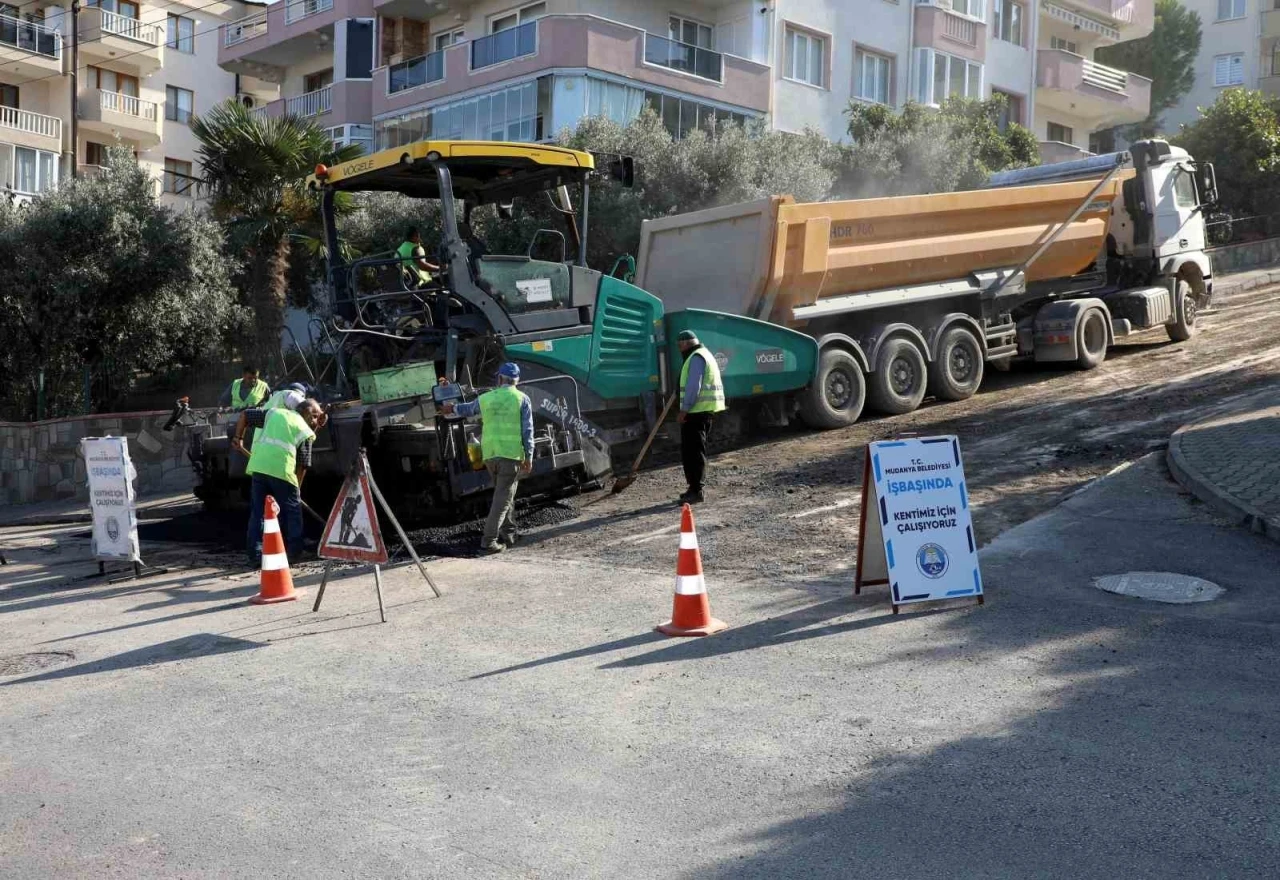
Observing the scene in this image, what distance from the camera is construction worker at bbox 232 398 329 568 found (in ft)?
33.1

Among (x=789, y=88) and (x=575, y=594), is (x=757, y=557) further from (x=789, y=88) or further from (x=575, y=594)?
(x=789, y=88)

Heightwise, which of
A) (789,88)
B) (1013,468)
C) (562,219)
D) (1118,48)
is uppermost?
(1118,48)

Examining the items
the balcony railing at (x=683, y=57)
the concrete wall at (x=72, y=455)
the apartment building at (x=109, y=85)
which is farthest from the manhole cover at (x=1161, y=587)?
the apartment building at (x=109, y=85)

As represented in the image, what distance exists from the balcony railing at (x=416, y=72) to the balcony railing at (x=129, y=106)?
1552cm

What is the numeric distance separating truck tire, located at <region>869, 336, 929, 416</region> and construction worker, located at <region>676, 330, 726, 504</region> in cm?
377

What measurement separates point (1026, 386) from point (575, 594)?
9.87 metres

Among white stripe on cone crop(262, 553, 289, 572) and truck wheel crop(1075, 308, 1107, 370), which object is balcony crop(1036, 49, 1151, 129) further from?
white stripe on cone crop(262, 553, 289, 572)

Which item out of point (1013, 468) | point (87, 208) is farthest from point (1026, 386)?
point (87, 208)

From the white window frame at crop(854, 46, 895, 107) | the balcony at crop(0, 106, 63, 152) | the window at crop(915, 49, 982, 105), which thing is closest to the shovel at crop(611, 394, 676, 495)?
the white window frame at crop(854, 46, 895, 107)

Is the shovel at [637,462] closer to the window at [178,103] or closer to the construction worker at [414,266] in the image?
the construction worker at [414,266]

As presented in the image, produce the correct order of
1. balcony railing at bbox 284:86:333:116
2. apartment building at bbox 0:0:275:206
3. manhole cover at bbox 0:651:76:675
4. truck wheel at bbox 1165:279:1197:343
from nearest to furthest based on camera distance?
1. manhole cover at bbox 0:651:76:675
2. truck wheel at bbox 1165:279:1197:343
3. balcony railing at bbox 284:86:333:116
4. apartment building at bbox 0:0:275:206

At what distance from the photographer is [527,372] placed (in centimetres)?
1155

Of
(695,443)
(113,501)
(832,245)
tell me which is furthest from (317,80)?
(695,443)

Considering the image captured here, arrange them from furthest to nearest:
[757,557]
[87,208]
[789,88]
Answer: [789,88], [87,208], [757,557]
